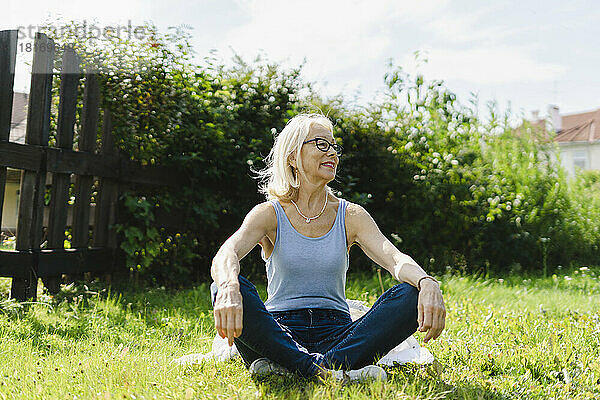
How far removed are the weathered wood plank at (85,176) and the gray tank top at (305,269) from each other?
268cm

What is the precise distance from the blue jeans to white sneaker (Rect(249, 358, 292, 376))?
0.09 feet

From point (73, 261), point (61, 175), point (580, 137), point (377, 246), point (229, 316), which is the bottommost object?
point (73, 261)

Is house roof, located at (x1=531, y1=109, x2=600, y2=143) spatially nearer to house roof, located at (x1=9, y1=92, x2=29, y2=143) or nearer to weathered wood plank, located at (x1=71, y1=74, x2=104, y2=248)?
house roof, located at (x1=9, y1=92, x2=29, y2=143)

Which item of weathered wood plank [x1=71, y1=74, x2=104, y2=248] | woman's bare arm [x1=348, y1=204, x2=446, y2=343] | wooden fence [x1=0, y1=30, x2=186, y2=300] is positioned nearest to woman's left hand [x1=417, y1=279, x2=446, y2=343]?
woman's bare arm [x1=348, y1=204, x2=446, y2=343]

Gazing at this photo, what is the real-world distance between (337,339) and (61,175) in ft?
9.87

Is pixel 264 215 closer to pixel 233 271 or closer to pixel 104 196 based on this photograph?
pixel 233 271

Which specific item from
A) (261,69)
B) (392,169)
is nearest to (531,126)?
(392,169)

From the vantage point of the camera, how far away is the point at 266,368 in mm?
2615

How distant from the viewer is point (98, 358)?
113 inches

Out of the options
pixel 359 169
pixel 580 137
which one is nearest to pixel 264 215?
pixel 359 169

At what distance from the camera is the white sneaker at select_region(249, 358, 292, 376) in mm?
2605

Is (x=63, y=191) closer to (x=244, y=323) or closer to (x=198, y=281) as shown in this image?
(x=198, y=281)

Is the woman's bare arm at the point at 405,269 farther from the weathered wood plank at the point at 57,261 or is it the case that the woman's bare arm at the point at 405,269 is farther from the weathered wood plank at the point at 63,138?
the weathered wood plank at the point at 63,138

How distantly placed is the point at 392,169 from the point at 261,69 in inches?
78.9
